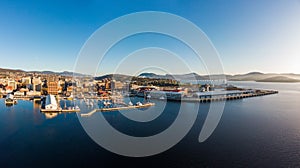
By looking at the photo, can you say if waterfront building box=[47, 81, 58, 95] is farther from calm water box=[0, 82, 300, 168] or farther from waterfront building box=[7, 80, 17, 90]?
calm water box=[0, 82, 300, 168]

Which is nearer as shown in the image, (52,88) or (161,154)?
(161,154)

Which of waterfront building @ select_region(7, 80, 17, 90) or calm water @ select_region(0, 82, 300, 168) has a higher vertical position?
waterfront building @ select_region(7, 80, 17, 90)

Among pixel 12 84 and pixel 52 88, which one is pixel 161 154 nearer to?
pixel 52 88

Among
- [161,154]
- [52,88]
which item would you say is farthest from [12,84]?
[161,154]

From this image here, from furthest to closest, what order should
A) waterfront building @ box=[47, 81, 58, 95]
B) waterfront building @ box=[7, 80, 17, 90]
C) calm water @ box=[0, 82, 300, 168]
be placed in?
waterfront building @ box=[7, 80, 17, 90]
waterfront building @ box=[47, 81, 58, 95]
calm water @ box=[0, 82, 300, 168]

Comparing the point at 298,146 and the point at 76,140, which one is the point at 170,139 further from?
the point at 298,146

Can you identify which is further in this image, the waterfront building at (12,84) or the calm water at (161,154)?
the waterfront building at (12,84)

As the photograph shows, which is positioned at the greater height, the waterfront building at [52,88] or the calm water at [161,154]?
the waterfront building at [52,88]

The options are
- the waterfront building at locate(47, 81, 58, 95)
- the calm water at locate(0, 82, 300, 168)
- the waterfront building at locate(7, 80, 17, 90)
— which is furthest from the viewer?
the waterfront building at locate(7, 80, 17, 90)

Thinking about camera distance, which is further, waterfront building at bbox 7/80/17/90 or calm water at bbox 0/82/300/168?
waterfront building at bbox 7/80/17/90

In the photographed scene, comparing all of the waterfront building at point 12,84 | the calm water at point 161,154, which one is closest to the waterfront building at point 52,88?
the waterfront building at point 12,84

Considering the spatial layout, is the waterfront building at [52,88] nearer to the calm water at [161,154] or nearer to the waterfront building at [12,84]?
the waterfront building at [12,84]

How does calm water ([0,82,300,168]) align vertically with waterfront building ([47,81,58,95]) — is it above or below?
below

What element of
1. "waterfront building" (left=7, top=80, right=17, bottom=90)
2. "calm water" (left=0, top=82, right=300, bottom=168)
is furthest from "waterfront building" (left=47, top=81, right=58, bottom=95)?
"calm water" (left=0, top=82, right=300, bottom=168)
